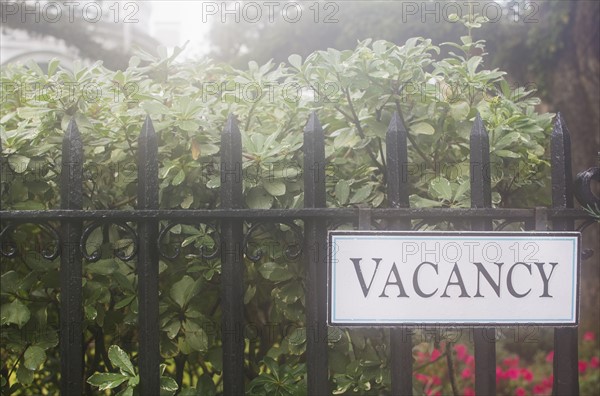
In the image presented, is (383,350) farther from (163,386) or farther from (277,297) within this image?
(163,386)

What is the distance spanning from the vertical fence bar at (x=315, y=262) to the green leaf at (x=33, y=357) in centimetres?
90

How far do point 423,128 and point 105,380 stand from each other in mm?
1323

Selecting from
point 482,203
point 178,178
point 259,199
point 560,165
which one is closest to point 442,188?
point 482,203

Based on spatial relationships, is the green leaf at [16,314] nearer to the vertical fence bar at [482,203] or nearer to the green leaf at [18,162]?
the green leaf at [18,162]

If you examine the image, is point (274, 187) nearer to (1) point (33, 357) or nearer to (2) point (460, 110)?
(2) point (460, 110)

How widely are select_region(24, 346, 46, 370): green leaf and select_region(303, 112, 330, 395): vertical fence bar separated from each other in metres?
0.90

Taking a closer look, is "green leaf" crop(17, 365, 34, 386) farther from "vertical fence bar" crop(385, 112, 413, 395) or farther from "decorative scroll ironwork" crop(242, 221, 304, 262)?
"vertical fence bar" crop(385, 112, 413, 395)

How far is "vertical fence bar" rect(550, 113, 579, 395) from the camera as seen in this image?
1.99 meters

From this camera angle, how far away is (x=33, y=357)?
2076 millimetres

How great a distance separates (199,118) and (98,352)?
977 mm

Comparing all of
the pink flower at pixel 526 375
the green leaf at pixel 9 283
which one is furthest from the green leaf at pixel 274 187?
the pink flower at pixel 526 375

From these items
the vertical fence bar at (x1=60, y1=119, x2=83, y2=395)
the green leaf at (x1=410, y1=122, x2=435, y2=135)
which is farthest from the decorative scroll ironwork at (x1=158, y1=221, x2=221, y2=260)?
the green leaf at (x1=410, y1=122, x2=435, y2=135)

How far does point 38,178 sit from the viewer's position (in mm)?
2215

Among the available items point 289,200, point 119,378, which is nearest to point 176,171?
point 289,200
